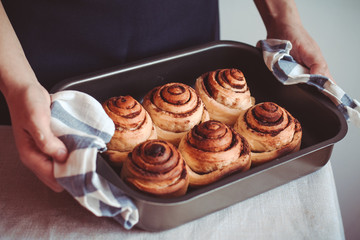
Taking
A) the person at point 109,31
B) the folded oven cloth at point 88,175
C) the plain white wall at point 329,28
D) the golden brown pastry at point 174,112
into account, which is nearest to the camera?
the folded oven cloth at point 88,175

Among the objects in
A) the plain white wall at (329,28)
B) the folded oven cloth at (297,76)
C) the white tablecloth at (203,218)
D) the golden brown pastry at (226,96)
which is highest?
the folded oven cloth at (297,76)

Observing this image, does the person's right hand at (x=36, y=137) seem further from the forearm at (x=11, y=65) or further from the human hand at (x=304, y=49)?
the human hand at (x=304, y=49)

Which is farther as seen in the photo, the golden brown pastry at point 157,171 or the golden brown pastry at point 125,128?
the golden brown pastry at point 125,128

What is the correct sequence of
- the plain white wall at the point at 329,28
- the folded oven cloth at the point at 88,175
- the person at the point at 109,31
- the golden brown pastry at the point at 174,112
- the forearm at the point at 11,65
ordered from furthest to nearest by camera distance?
the plain white wall at the point at 329,28 < the person at the point at 109,31 < the golden brown pastry at the point at 174,112 < the forearm at the point at 11,65 < the folded oven cloth at the point at 88,175

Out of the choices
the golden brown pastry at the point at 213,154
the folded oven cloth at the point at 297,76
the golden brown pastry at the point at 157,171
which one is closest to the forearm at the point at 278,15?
the folded oven cloth at the point at 297,76

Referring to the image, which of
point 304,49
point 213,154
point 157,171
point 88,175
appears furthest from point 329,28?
point 88,175

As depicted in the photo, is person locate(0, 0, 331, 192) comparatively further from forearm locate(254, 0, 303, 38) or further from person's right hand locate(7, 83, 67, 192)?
person's right hand locate(7, 83, 67, 192)
